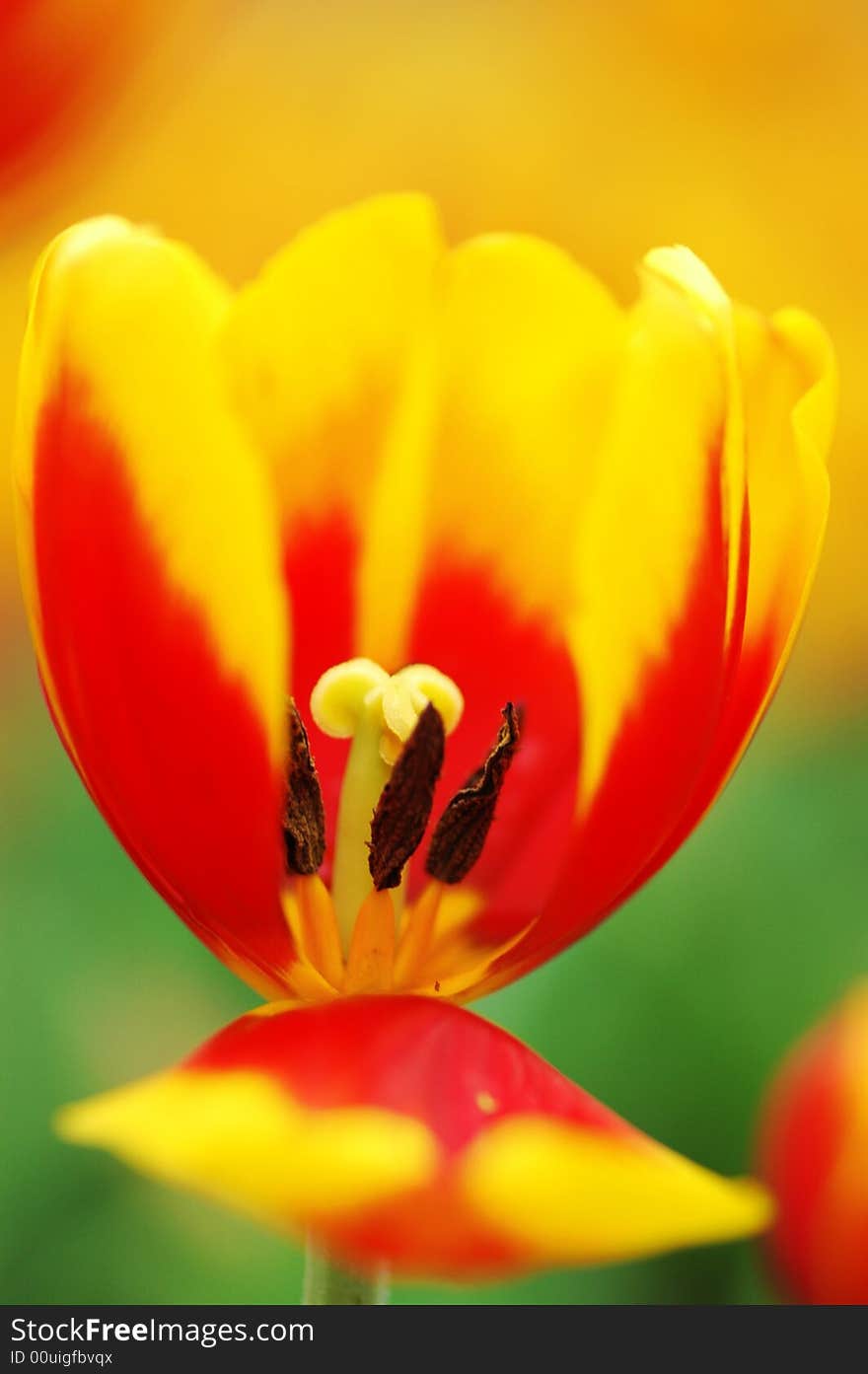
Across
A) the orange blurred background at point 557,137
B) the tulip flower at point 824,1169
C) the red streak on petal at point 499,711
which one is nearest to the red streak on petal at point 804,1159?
the tulip flower at point 824,1169

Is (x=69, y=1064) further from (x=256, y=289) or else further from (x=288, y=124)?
(x=288, y=124)

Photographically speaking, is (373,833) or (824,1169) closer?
(373,833)

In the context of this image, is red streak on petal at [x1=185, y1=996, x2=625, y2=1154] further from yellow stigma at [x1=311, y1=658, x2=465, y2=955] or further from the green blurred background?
the green blurred background

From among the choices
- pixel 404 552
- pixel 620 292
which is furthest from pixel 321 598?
pixel 620 292

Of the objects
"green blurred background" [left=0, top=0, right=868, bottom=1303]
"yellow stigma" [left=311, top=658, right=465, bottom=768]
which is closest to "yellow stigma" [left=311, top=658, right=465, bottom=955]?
"yellow stigma" [left=311, top=658, right=465, bottom=768]

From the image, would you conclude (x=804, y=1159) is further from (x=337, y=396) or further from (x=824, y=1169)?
(x=337, y=396)

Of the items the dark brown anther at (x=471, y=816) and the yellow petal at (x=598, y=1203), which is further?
the dark brown anther at (x=471, y=816)

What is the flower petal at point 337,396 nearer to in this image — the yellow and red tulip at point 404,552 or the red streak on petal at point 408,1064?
the yellow and red tulip at point 404,552
